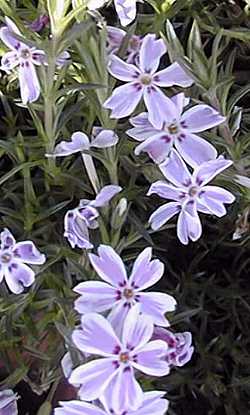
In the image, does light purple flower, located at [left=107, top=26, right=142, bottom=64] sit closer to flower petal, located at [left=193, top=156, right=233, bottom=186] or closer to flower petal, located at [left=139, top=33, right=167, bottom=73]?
flower petal, located at [left=139, top=33, right=167, bottom=73]

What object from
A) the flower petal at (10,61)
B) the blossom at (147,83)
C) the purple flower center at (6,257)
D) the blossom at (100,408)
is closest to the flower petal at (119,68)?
the blossom at (147,83)

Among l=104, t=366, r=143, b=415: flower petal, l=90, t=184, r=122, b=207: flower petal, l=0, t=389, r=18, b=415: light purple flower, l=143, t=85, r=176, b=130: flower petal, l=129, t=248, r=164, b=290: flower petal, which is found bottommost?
l=0, t=389, r=18, b=415: light purple flower

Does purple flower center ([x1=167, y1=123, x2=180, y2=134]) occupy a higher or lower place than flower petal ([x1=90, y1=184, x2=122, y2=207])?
higher

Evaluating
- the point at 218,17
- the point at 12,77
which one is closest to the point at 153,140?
the point at 12,77

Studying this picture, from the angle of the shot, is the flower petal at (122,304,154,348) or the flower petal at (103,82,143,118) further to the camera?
the flower petal at (103,82,143,118)

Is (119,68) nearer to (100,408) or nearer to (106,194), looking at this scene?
(106,194)

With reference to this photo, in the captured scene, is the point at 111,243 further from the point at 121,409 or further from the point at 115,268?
the point at 121,409

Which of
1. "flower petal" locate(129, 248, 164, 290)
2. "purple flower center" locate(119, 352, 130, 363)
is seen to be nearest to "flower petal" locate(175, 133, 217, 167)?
"flower petal" locate(129, 248, 164, 290)
